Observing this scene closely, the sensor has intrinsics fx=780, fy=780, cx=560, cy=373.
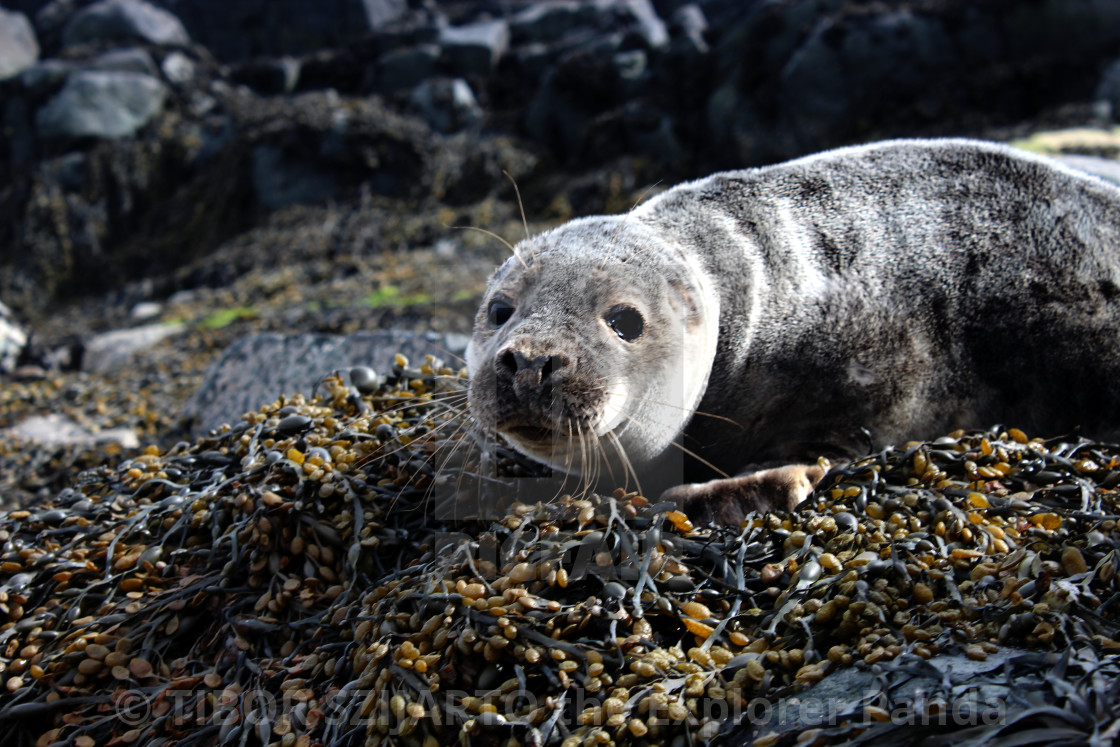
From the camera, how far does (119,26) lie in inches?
800

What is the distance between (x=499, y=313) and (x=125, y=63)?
1967cm

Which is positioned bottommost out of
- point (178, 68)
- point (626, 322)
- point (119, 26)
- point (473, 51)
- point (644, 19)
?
point (626, 322)

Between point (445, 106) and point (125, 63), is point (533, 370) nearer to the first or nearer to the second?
point (445, 106)

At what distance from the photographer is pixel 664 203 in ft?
10.6

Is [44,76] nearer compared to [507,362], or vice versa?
[507,362]

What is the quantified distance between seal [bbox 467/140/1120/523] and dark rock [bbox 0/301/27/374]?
8408mm

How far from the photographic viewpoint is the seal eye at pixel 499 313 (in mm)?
2834

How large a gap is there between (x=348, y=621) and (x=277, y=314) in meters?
7.57

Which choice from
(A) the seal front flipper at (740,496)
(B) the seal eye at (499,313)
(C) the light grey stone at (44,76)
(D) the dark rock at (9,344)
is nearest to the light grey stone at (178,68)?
(C) the light grey stone at (44,76)

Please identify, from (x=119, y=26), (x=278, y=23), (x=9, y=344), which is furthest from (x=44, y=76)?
(x=9, y=344)

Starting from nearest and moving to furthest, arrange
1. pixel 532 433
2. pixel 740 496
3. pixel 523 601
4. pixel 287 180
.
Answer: pixel 523 601 → pixel 532 433 → pixel 740 496 → pixel 287 180

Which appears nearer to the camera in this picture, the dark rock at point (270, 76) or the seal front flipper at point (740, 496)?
the seal front flipper at point (740, 496)

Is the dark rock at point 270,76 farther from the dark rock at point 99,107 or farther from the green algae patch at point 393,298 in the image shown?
the green algae patch at point 393,298

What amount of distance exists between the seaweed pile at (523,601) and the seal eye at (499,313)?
50 cm
